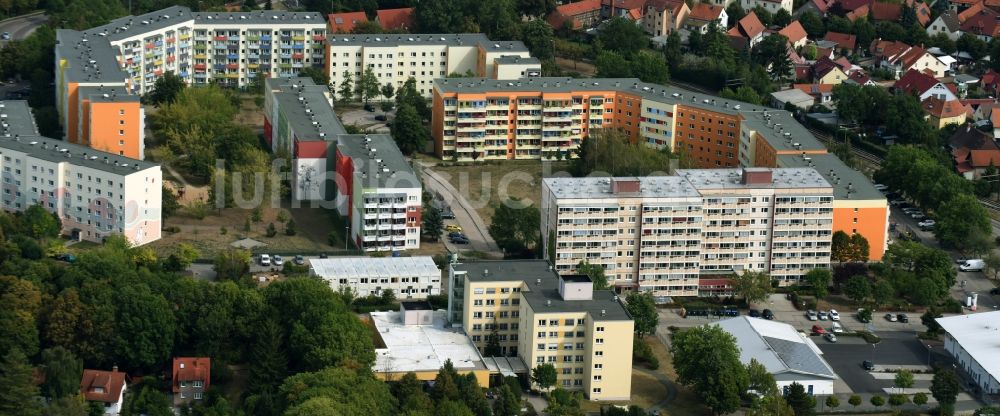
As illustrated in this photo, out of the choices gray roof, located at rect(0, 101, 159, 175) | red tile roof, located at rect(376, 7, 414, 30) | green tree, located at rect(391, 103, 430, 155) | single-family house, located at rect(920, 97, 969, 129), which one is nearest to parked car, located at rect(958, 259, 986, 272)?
single-family house, located at rect(920, 97, 969, 129)

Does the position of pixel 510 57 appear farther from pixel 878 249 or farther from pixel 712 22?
pixel 878 249

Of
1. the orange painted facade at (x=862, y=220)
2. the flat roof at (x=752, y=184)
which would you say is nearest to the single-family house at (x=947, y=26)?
the orange painted facade at (x=862, y=220)

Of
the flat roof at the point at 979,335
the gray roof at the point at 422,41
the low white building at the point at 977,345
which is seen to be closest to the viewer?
the low white building at the point at 977,345

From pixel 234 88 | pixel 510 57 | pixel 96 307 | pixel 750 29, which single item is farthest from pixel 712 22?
pixel 96 307

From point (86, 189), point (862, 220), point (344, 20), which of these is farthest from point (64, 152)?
point (862, 220)

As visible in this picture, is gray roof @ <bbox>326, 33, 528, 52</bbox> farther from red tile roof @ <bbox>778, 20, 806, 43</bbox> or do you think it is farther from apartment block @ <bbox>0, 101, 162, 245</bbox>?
apartment block @ <bbox>0, 101, 162, 245</bbox>

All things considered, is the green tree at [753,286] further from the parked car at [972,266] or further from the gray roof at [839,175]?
the parked car at [972,266]

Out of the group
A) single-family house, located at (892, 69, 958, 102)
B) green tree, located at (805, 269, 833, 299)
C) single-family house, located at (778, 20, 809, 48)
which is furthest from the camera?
single-family house, located at (778, 20, 809, 48)
